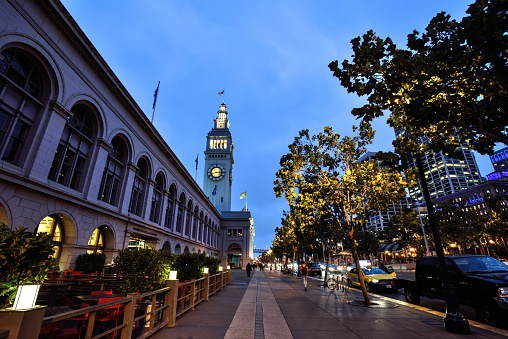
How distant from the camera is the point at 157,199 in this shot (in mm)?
28453

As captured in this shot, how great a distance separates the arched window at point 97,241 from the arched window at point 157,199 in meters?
8.35

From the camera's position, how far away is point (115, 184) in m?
20.5

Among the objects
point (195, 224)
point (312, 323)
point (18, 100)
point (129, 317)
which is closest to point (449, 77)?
point (312, 323)

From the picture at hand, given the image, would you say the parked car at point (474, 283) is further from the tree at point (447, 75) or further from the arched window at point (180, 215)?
the arched window at point (180, 215)

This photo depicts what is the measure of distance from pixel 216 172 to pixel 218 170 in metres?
0.90

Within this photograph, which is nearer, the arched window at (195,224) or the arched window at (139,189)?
the arched window at (139,189)

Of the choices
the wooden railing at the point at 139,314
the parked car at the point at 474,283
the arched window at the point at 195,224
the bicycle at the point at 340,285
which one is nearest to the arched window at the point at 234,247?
the arched window at the point at 195,224

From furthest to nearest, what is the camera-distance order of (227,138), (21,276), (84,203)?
1. (227,138)
2. (84,203)
3. (21,276)

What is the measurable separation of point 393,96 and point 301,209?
10.7 meters

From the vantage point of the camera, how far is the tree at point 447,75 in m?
4.80

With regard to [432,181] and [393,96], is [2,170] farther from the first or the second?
[432,181]

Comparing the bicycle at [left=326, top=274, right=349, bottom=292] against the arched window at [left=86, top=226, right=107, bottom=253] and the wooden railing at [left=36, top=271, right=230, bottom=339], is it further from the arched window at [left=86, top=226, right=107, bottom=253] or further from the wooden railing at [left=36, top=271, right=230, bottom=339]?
the arched window at [left=86, top=226, right=107, bottom=253]

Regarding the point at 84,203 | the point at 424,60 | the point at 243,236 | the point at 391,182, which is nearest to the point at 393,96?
the point at 424,60

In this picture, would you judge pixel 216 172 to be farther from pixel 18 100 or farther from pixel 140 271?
pixel 140 271
